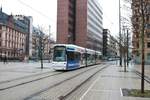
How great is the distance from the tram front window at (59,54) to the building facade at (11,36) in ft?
240

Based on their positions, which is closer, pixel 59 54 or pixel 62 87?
pixel 62 87

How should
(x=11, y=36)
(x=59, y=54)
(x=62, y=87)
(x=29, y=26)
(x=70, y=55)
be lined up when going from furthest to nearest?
(x=29, y=26), (x=11, y=36), (x=70, y=55), (x=59, y=54), (x=62, y=87)

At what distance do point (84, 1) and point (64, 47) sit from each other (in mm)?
113641

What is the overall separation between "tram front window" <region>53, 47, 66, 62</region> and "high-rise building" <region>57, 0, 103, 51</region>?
10216 centimetres

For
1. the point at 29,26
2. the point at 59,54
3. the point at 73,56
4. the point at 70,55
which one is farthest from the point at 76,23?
the point at 59,54

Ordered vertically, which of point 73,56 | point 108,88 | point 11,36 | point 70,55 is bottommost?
point 108,88

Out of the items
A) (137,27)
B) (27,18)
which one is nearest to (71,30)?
(27,18)

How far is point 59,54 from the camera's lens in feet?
136

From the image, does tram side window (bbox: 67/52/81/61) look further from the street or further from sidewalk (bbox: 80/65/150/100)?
sidewalk (bbox: 80/65/150/100)

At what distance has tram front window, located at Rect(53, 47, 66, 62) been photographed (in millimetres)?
41156

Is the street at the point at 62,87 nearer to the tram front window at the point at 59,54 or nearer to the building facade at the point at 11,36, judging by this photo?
the tram front window at the point at 59,54

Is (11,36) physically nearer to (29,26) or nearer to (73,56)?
(29,26)

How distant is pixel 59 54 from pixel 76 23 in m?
116

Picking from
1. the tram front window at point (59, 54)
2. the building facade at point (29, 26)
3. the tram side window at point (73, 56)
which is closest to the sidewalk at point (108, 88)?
the tram front window at point (59, 54)
